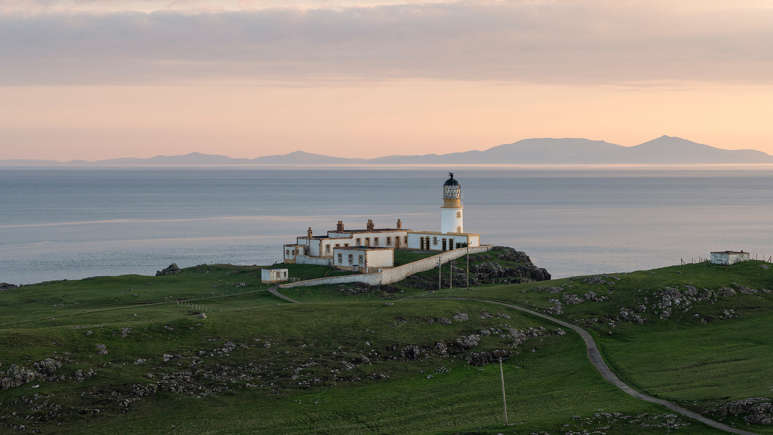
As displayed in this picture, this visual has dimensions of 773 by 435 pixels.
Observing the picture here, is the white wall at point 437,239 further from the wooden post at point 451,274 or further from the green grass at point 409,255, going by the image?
the wooden post at point 451,274

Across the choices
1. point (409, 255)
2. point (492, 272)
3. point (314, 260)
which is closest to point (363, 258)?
point (314, 260)

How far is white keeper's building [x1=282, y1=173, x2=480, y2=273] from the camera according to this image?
9912cm

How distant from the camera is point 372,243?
11156 centimetres

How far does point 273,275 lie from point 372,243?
68.0 feet

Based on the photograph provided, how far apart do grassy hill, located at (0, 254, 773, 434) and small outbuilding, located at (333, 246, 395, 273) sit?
12703 mm

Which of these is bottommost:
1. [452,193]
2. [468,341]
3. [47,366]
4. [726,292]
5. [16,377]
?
[468,341]

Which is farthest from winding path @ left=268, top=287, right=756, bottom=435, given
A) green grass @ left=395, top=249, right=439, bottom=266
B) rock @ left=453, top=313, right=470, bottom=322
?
green grass @ left=395, top=249, right=439, bottom=266

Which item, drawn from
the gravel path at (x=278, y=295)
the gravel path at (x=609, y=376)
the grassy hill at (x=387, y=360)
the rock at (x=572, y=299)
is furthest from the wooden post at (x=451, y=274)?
the gravel path at (x=278, y=295)

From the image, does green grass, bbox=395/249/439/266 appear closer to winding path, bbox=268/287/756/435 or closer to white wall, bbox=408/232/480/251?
white wall, bbox=408/232/480/251

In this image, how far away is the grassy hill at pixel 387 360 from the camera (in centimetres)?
5066

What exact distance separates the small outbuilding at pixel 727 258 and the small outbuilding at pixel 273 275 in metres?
48.2

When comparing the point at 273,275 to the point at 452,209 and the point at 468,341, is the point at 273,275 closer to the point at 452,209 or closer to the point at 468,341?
the point at 452,209

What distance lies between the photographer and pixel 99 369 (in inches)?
2175

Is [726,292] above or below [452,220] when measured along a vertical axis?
below
